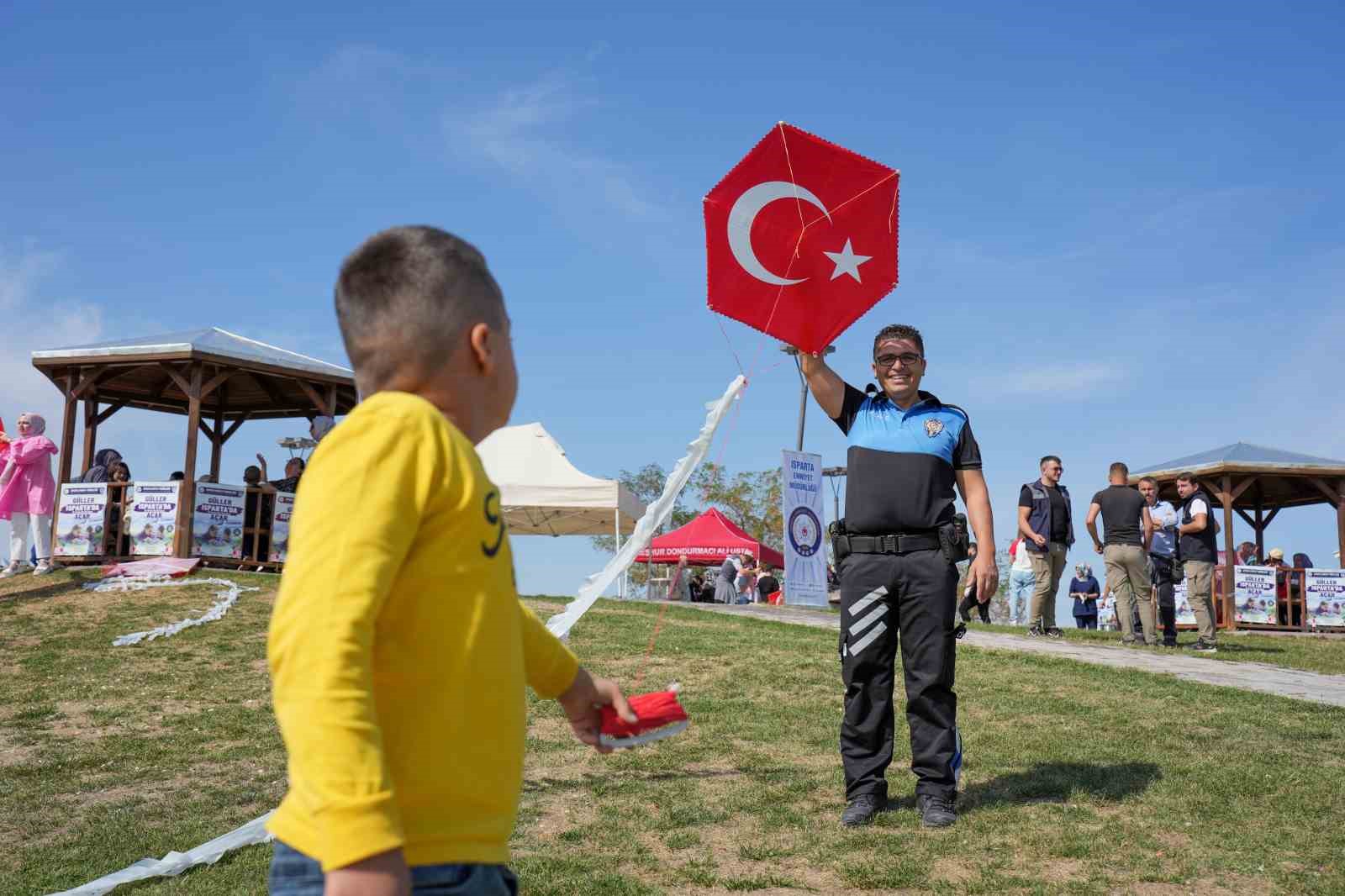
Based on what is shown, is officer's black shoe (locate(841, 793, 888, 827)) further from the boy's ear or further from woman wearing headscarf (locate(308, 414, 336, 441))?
woman wearing headscarf (locate(308, 414, 336, 441))

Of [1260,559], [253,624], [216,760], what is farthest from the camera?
[1260,559]

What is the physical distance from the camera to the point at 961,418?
5.27 m

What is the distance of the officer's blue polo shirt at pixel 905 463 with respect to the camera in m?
5.10

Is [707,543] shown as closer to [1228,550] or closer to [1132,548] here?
[1228,550]

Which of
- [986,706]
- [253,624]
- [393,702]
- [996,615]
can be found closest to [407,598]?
[393,702]

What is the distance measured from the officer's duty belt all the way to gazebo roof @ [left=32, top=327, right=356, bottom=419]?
48.6 feet

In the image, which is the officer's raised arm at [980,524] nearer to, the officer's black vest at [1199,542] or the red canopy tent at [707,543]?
the officer's black vest at [1199,542]

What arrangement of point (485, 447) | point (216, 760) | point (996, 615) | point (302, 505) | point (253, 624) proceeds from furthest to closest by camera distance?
point (996, 615) → point (485, 447) → point (253, 624) → point (216, 760) → point (302, 505)

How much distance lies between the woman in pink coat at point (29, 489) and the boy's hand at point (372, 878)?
636 inches

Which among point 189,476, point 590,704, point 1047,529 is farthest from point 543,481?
point 590,704

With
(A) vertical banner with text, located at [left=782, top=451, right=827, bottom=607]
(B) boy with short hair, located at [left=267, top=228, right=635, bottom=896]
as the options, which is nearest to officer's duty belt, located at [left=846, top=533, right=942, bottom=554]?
(B) boy with short hair, located at [left=267, top=228, right=635, bottom=896]

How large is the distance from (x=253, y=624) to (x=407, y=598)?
11.0 metres

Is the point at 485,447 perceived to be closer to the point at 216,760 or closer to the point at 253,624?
the point at 253,624

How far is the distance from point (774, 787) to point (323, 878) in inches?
175
